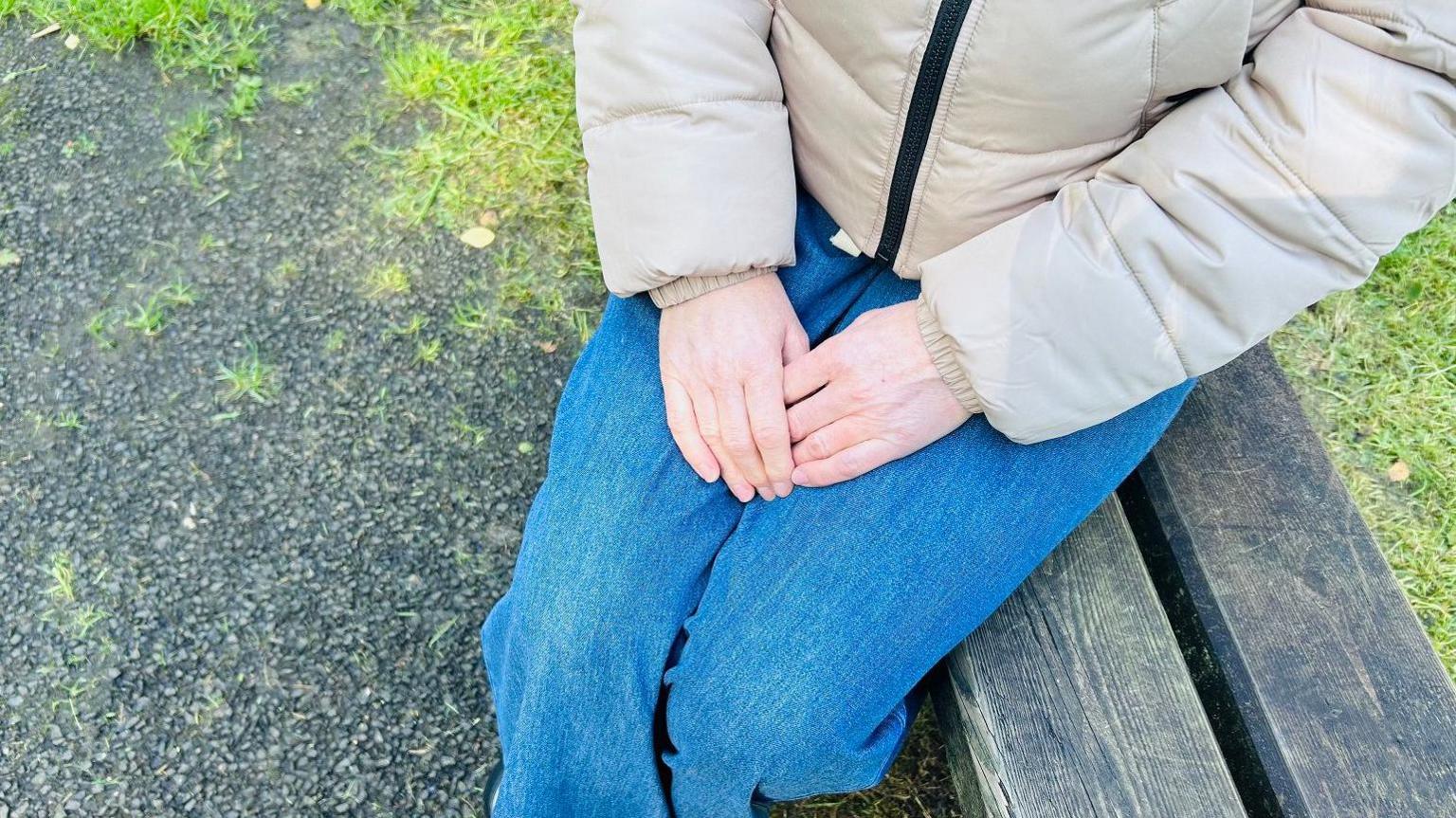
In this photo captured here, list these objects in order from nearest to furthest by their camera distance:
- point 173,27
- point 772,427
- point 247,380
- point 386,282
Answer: point 772,427 < point 247,380 < point 386,282 < point 173,27

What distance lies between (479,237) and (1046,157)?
1666mm

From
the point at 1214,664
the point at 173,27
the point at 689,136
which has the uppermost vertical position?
the point at 689,136

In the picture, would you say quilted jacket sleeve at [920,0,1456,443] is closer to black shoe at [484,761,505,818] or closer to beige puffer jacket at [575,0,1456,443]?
beige puffer jacket at [575,0,1456,443]

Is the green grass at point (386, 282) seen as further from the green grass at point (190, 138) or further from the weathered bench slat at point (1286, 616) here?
the weathered bench slat at point (1286, 616)

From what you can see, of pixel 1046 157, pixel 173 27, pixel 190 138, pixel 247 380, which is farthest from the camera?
pixel 173 27

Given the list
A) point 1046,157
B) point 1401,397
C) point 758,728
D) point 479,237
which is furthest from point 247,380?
point 1401,397

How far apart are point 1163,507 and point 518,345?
59.8 inches

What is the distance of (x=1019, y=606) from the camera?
5.48 ft

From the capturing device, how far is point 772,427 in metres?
1.53

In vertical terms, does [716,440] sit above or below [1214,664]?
above

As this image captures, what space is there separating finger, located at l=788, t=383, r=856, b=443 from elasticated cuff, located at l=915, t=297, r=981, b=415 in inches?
5.3

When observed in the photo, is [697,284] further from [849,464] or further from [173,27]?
[173,27]

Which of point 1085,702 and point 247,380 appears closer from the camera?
point 1085,702

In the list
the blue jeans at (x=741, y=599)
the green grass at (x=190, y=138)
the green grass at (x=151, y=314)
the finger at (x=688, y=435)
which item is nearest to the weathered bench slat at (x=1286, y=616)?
the blue jeans at (x=741, y=599)
